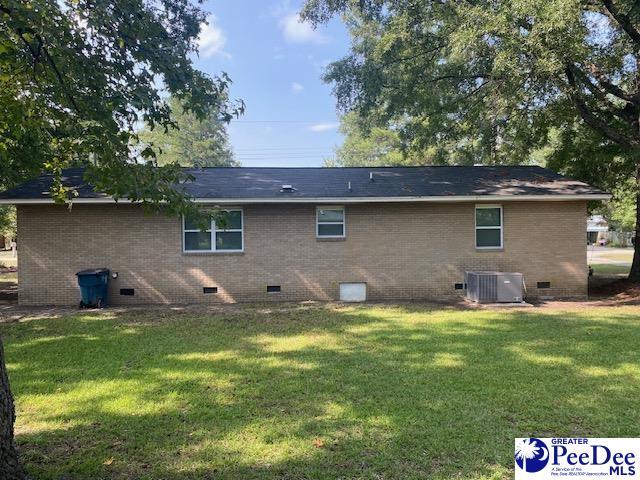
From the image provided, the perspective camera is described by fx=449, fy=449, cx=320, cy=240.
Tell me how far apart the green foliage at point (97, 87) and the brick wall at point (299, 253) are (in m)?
7.04

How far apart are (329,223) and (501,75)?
5620 mm

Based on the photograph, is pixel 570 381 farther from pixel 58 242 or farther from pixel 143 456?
pixel 58 242

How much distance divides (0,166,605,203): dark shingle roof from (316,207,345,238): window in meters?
0.51

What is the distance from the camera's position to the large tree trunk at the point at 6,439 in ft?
9.24

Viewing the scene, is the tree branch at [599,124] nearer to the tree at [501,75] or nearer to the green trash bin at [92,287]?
the tree at [501,75]

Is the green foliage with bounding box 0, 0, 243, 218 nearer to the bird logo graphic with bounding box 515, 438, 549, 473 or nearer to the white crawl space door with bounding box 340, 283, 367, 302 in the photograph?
the bird logo graphic with bounding box 515, 438, 549, 473

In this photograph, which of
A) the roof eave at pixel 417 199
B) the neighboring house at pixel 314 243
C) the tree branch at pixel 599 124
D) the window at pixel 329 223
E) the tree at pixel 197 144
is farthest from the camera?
the tree at pixel 197 144

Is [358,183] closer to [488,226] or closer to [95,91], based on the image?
[488,226]

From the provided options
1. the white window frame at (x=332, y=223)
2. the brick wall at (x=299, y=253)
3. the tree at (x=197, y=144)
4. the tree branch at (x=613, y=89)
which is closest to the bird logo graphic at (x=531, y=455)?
the brick wall at (x=299, y=253)

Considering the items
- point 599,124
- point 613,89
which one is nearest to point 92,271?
point 599,124

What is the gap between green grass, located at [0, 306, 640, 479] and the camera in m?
3.55

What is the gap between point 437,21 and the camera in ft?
44.0

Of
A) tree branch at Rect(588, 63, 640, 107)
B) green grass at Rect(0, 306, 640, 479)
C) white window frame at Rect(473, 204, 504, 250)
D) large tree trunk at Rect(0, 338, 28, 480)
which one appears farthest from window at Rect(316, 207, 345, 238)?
large tree trunk at Rect(0, 338, 28, 480)

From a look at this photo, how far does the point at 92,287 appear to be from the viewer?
36.9 feet
